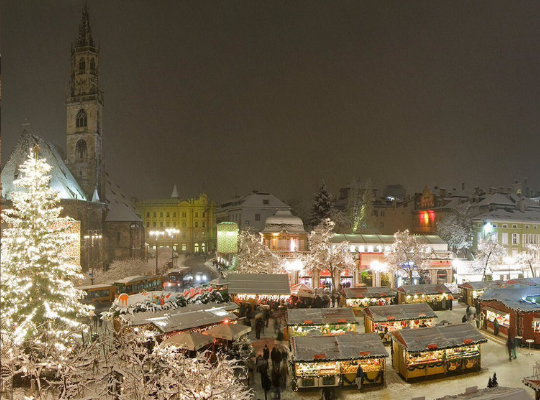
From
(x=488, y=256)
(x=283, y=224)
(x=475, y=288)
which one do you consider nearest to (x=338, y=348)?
(x=475, y=288)

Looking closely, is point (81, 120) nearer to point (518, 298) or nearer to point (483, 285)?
point (483, 285)

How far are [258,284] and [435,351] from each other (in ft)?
44.5

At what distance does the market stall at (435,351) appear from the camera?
56.7 feet

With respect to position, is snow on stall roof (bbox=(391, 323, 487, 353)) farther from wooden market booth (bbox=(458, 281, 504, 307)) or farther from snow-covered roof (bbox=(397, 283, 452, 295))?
wooden market booth (bbox=(458, 281, 504, 307))

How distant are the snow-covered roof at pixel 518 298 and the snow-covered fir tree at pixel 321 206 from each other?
33.0 meters

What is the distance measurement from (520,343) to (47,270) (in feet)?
75.8

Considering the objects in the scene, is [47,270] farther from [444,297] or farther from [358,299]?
[444,297]

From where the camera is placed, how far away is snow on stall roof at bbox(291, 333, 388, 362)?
1631 centimetres

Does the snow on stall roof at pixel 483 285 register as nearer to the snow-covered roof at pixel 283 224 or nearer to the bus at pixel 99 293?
the snow-covered roof at pixel 283 224

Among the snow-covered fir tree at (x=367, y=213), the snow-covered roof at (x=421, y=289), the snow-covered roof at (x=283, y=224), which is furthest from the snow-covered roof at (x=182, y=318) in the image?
the snow-covered fir tree at (x=367, y=213)

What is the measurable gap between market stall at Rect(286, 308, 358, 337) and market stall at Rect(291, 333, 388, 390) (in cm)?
383

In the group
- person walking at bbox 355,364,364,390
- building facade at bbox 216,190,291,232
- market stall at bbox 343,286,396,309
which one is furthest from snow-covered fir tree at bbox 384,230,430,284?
building facade at bbox 216,190,291,232

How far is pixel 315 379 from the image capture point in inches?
643

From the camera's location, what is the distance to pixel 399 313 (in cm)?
2236
